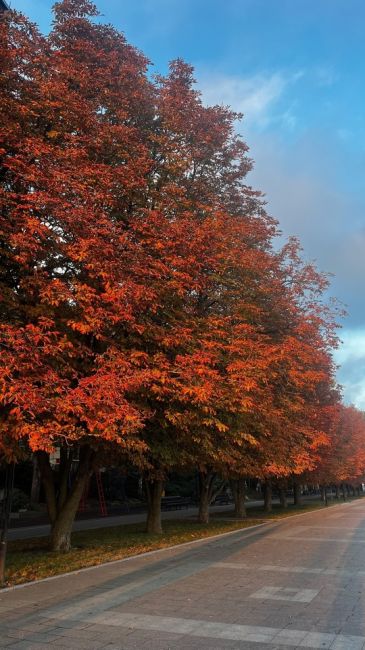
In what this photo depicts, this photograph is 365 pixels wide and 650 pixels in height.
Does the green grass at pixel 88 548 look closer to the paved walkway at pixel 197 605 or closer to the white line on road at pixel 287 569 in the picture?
the paved walkway at pixel 197 605

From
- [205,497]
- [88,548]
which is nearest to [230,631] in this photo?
[88,548]

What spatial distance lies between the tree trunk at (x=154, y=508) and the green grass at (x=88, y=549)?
0.33 metres

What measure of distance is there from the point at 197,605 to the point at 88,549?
6.80m

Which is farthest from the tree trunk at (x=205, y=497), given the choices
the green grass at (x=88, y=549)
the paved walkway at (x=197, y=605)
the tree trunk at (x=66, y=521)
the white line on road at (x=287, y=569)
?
the white line on road at (x=287, y=569)

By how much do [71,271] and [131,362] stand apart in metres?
2.30

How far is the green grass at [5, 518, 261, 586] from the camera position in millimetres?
10250

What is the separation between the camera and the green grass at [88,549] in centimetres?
1025

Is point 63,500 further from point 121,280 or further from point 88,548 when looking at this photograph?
point 121,280

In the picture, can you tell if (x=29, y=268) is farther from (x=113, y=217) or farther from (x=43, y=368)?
(x=113, y=217)

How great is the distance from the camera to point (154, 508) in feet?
60.1

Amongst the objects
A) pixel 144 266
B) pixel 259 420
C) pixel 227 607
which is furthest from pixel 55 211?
pixel 259 420

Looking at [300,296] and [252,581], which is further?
[300,296]

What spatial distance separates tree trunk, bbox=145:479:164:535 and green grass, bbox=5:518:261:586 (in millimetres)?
331

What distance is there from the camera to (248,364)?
40.4ft
